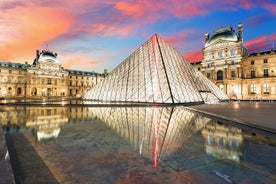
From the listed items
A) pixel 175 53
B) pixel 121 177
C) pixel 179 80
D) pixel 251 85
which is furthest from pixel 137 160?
pixel 251 85

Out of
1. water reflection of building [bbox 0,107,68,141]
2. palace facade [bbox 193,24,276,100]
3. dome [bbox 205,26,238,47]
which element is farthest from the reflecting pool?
dome [bbox 205,26,238,47]

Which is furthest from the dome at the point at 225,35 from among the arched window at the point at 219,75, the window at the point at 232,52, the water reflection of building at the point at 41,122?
the water reflection of building at the point at 41,122

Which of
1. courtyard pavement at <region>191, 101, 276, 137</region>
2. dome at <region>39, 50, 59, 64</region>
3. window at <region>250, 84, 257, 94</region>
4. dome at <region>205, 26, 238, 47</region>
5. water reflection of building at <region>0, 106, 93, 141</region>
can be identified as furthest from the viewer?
dome at <region>39, 50, 59, 64</region>

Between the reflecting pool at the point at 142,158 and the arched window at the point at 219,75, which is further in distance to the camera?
the arched window at the point at 219,75

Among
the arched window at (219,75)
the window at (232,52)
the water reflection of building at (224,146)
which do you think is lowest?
the water reflection of building at (224,146)

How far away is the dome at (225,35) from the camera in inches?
2098

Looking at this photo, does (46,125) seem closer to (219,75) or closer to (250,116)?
(250,116)

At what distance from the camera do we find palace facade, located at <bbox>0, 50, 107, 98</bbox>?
60.3 metres

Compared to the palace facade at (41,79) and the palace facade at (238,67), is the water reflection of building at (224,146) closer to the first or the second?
the palace facade at (238,67)

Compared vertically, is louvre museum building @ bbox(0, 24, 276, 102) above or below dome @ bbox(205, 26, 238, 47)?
below

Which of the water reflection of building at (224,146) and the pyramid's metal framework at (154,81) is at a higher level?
the pyramid's metal framework at (154,81)

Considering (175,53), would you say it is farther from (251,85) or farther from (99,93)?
(251,85)

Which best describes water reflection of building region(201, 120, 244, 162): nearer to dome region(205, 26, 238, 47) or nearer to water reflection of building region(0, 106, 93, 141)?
water reflection of building region(0, 106, 93, 141)

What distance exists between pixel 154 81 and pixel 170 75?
7.61 feet
